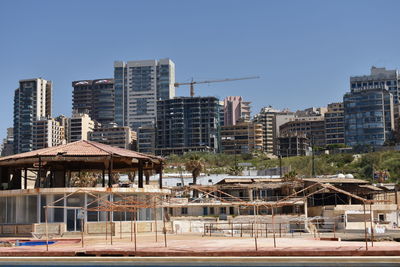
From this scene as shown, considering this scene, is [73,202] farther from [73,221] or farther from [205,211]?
[205,211]

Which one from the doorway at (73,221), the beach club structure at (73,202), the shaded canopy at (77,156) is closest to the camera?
the beach club structure at (73,202)

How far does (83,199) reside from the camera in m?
49.2

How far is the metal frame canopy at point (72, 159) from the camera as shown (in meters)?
50.2

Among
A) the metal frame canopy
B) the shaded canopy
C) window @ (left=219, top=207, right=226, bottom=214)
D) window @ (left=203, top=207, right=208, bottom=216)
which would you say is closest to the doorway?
the metal frame canopy

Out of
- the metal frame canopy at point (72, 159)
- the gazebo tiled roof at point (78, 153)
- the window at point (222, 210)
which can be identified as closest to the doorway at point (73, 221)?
the metal frame canopy at point (72, 159)

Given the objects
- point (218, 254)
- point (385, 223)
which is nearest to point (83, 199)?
point (218, 254)

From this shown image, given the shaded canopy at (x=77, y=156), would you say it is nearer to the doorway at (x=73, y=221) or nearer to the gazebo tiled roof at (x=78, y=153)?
the gazebo tiled roof at (x=78, y=153)

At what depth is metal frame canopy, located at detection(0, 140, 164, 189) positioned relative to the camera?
50188mm

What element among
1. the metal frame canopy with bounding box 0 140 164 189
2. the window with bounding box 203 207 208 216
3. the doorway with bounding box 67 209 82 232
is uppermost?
the metal frame canopy with bounding box 0 140 164 189

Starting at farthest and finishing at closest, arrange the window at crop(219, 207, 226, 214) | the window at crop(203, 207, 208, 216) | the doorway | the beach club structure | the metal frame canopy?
1. the window at crop(219, 207, 226, 214)
2. the window at crop(203, 207, 208, 216)
3. the metal frame canopy
4. the doorway
5. the beach club structure

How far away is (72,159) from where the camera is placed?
5022cm

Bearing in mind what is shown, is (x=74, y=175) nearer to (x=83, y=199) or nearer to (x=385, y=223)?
(x=83, y=199)

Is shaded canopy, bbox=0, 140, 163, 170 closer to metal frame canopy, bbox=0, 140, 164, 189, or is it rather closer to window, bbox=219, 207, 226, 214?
metal frame canopy, bbox=0, 140, 164, 189

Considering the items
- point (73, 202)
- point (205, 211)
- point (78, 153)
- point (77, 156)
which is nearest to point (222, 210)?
point (205, 211)
